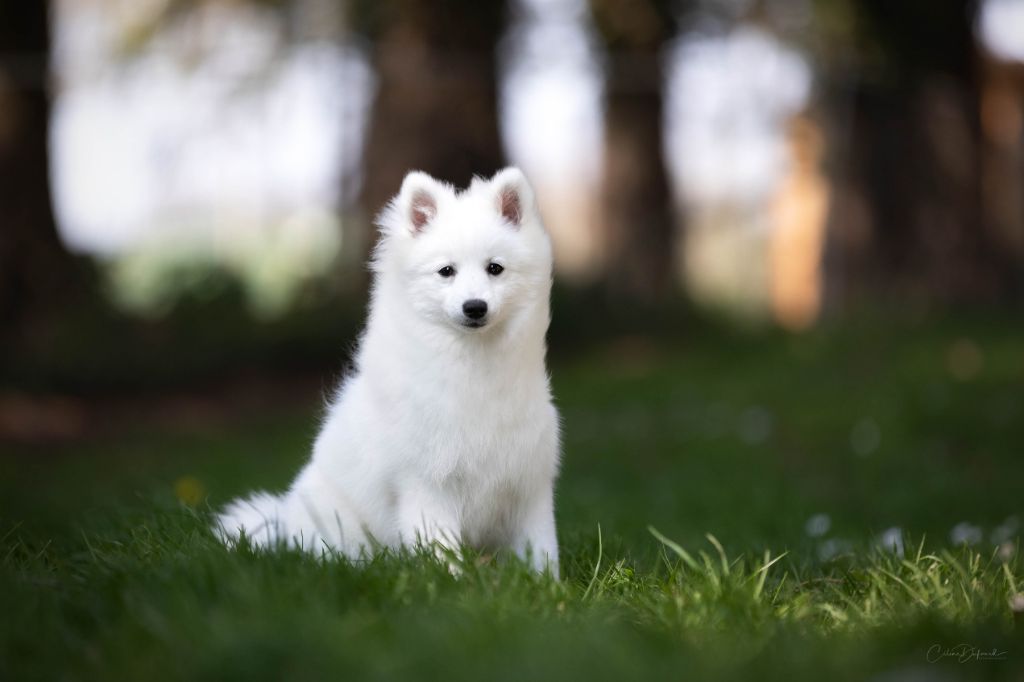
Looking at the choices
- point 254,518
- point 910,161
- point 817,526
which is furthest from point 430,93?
point 254,518

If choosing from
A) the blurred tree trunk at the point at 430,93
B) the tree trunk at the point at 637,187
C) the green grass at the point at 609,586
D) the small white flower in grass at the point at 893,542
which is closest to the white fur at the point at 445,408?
the green grass at the point at 609,586

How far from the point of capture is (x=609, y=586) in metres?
3.25

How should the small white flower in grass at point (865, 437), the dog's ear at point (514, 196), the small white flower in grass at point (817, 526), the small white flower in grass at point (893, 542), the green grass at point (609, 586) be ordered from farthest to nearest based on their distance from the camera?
the small white flower in grass at point (865, 437) → the small white flower in grass at point (817, 526) → the small white flower in grass at point (893, 542) → the dog's ear at point (514, 196) → the green grass at point (609, 586)

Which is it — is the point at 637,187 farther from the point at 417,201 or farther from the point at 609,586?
the point at 609,586

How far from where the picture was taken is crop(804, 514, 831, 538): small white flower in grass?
495 cm

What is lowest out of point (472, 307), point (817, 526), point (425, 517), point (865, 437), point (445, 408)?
point (865, 437)

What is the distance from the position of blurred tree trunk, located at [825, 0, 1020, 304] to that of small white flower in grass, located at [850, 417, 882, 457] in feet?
11.3

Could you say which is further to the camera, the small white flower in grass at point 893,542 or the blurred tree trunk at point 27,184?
the blurred tree trunk at point 27,184

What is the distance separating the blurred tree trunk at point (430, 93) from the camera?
35.0 feet

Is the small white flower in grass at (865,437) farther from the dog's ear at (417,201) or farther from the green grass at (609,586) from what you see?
the dog's ear at (417,201)

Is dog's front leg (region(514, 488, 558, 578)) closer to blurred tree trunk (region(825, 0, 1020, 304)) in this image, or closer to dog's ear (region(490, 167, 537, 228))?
dog's ear (region(490, 167, 537, 228))

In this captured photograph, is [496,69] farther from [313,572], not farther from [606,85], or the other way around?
[313,572]

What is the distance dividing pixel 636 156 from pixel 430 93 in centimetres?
308

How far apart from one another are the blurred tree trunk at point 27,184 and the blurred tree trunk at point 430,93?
3188 millimetres
